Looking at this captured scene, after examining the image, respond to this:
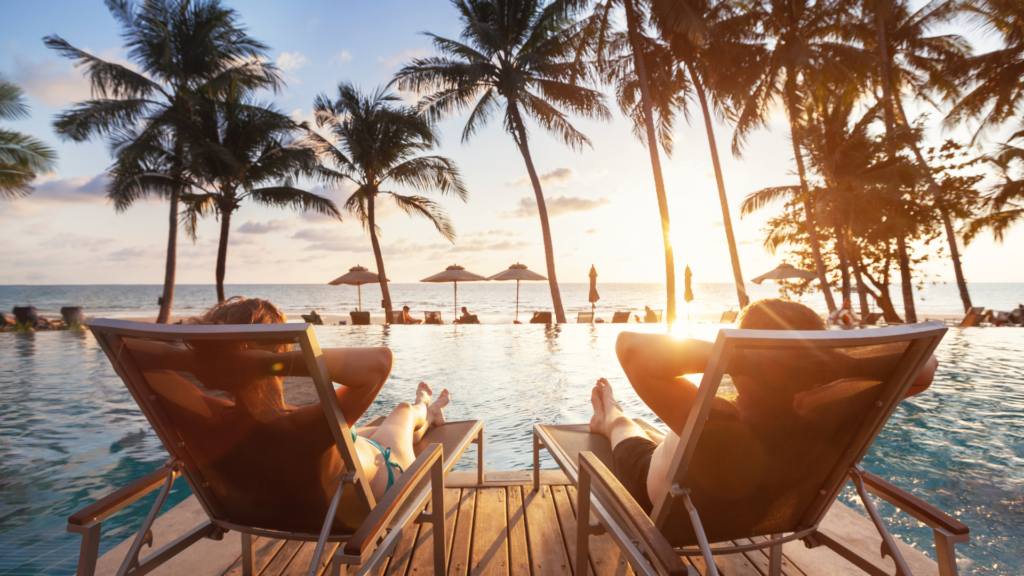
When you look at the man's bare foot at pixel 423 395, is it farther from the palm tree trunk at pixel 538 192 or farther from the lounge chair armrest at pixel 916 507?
the palm tree trunk at pixel 538 192

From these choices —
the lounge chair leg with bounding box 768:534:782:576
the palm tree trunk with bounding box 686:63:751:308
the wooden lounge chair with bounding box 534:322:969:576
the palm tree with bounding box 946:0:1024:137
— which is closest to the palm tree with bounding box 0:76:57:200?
the palm tree trunk with bounding box 686:63:751:308

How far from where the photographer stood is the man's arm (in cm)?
120

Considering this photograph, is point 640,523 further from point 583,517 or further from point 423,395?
point 423,395

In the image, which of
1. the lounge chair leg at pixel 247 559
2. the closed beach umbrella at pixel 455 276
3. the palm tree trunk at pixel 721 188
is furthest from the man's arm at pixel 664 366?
the closed beach umbrella at pixel 455 276

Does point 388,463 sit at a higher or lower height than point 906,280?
lower

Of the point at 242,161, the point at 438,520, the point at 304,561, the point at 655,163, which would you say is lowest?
the point at 304,561

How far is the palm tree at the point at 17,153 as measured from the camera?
14753 millimetres

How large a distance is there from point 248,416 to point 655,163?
1195 cm

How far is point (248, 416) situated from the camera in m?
1.27

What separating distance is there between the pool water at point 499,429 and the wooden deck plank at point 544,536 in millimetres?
1368

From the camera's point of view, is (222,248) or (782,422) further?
(222,248)

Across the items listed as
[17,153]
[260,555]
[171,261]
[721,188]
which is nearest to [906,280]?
[721,188]

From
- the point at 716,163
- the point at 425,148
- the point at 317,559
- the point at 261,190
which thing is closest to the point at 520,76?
the point at 425,148

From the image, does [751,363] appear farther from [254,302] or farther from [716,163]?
[716,163]
